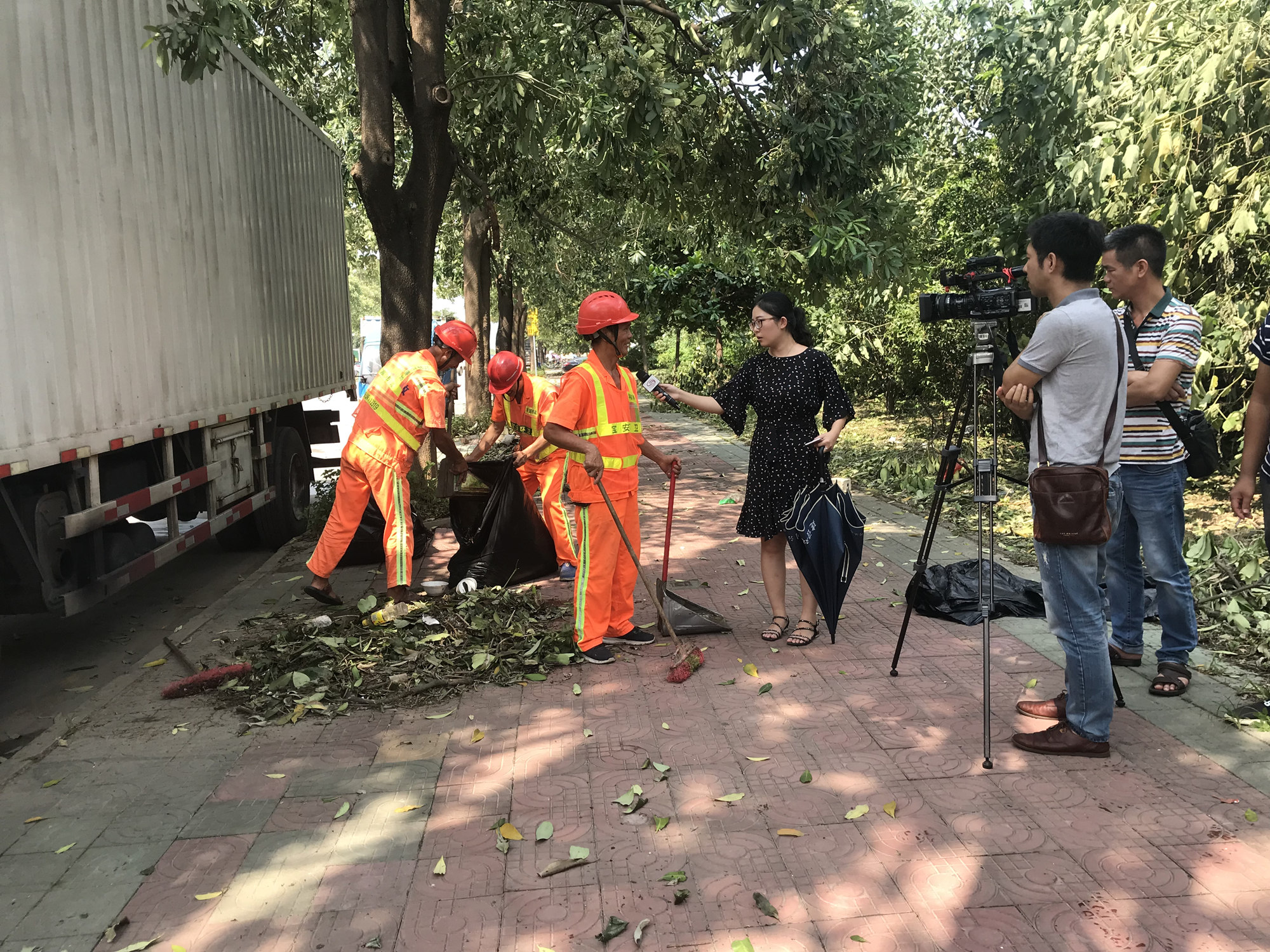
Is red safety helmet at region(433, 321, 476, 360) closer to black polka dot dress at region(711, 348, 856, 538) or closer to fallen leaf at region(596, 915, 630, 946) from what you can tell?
black polka dot dress at region(711, 348, 856, 538)

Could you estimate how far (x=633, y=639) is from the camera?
552cm

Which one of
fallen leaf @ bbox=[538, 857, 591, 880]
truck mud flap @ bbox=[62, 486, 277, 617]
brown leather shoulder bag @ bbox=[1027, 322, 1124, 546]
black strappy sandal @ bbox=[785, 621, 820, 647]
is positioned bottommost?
fallen leaf @ bbox=[538, 857, 591, 880]

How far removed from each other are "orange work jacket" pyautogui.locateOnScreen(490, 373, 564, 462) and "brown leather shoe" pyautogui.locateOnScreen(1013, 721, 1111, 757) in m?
3.92

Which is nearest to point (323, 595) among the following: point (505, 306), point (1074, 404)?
point (1074, 404)

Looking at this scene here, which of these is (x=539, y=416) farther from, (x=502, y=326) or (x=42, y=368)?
(x=502, y=326)

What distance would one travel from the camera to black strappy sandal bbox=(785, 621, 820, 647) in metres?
5.36

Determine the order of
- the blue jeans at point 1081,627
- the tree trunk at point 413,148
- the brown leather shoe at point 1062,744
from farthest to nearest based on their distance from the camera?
1. the tree trunk at point 413,148
2. the brown leather shoe at point 1062,744
3. the blue jeans at point 1081,627

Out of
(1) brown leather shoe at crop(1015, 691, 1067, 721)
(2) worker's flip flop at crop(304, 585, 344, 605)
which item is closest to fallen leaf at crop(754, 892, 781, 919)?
(1) brown leather shoe at crop(1015, 691, 1067, 721)

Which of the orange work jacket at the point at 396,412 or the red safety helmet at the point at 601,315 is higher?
the red safety helmet at the point at 601,315

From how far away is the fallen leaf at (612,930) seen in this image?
9.25ft

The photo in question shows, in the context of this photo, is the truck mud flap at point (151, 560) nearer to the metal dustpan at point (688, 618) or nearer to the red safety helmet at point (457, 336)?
the red safety helmet at point (457, 336)

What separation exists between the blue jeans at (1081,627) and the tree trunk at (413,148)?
266 inches

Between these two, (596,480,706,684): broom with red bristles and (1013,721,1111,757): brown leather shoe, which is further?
(596,480,706,684): broom with red bristles

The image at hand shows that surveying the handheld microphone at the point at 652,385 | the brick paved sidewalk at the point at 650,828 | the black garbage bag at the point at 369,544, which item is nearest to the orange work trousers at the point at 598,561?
the brick paved sidewalk at the point at 650,828
